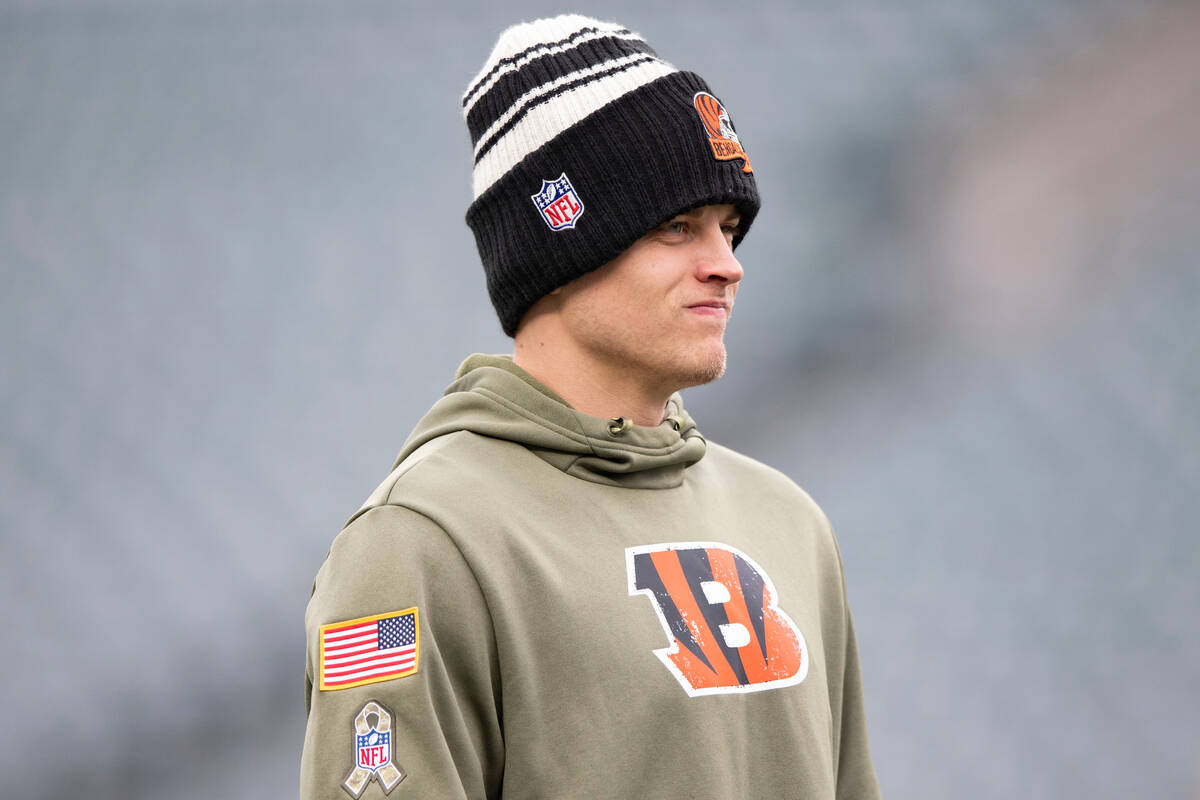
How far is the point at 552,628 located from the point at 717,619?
0.64ft

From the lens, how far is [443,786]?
104 cm

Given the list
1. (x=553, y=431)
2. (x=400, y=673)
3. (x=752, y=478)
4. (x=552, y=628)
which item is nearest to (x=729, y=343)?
(x=752, y=478)

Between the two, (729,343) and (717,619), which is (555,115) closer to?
(717,619)

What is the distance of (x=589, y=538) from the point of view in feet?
3.98

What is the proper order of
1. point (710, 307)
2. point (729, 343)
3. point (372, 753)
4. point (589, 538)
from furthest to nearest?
point (729, 343), point (710, 307), point (589, 538), point (372, 753)

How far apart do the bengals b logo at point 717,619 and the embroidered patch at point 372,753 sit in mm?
268

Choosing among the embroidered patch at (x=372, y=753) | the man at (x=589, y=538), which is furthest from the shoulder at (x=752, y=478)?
the embroidered patch at (x=372, y=753)

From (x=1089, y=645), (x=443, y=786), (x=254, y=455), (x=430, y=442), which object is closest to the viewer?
(x=443, y=786)

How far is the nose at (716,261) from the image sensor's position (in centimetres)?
132

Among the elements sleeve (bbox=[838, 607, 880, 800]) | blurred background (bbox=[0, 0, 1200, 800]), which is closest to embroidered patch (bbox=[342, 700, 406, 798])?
sleeve (bbox=[838, 607, 880, 800])

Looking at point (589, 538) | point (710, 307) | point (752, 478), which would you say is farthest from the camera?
point (752, 478)

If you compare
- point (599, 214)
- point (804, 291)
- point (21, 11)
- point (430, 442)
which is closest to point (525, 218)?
point (599, 214)

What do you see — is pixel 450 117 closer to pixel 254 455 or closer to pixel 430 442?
pixel 254 455

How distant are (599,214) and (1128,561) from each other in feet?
7.29
